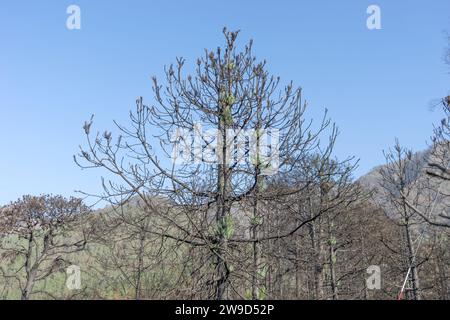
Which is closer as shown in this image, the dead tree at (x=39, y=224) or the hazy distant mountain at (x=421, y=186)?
the hazy distant mountain at (x=421, y=186)

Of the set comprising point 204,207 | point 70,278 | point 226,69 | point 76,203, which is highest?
point 226,69

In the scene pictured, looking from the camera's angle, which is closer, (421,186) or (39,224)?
(39,224)

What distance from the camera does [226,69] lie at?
272 inches

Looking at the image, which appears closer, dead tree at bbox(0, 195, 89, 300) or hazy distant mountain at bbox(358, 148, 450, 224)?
hazy distant mountain at bbox(358, 148, 450, 224)

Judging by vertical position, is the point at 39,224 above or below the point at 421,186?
below

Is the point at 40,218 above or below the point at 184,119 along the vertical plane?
below
